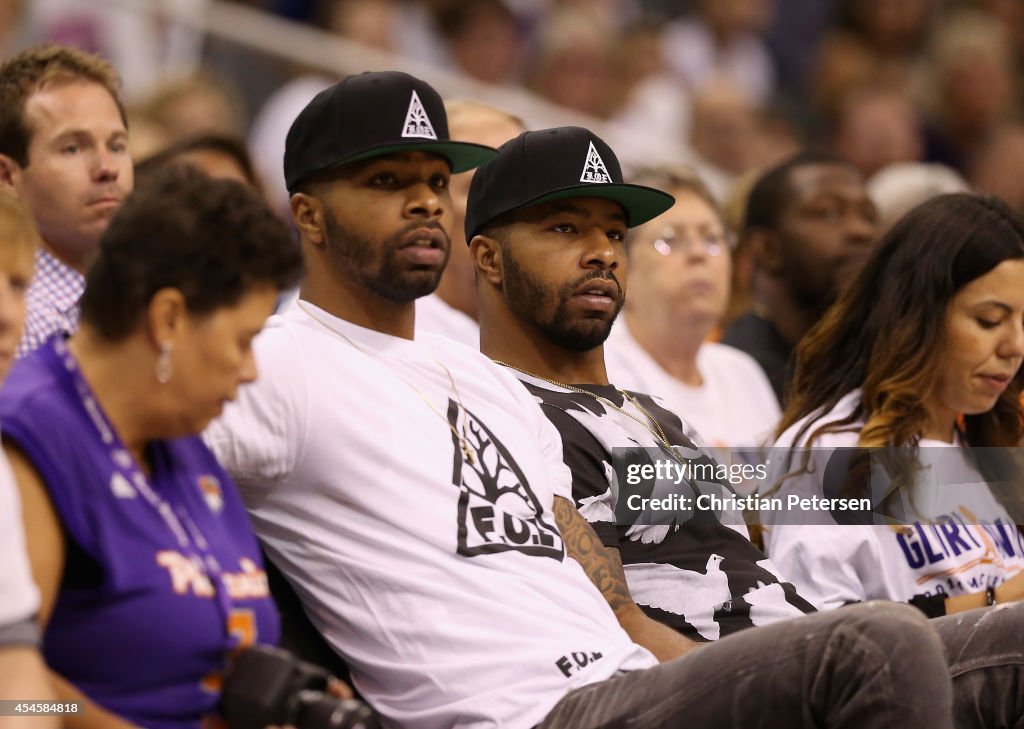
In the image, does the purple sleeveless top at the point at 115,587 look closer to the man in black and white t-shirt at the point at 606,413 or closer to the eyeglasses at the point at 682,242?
the man in black and white t-shirt at the point at 606,413

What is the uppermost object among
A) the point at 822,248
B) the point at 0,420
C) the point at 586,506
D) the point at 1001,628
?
the point at 822,248

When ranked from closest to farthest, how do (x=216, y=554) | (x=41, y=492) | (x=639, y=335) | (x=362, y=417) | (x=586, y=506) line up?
(x=41, y=492)
(x=216, y=554)
(x=362, y=417)
(x=586, y=506)
(x=639, y=335)

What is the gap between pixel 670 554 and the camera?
10.4ft

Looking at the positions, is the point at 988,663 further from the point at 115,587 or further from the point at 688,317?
the point at 115,587

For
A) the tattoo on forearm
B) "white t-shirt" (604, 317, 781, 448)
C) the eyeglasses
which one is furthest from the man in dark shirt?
the tattoo on forearm

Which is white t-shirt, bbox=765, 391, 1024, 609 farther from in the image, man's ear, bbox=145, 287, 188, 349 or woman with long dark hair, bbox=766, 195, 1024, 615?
man's ear, bbox=145, 287, 188, 349

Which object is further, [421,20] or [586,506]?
[421,20]

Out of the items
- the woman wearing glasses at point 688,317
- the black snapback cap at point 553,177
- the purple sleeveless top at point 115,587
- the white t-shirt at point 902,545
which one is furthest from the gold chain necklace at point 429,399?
the woman wearing glasses at point 688,317

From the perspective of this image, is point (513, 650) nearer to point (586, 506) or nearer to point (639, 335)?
point (586, 506)

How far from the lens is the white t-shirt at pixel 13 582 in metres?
1.94

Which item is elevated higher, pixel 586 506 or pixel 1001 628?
pixel 586 506

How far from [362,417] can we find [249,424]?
23 centimetres

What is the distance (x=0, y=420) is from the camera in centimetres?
210

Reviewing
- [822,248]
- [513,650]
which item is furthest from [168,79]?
[513,650]
